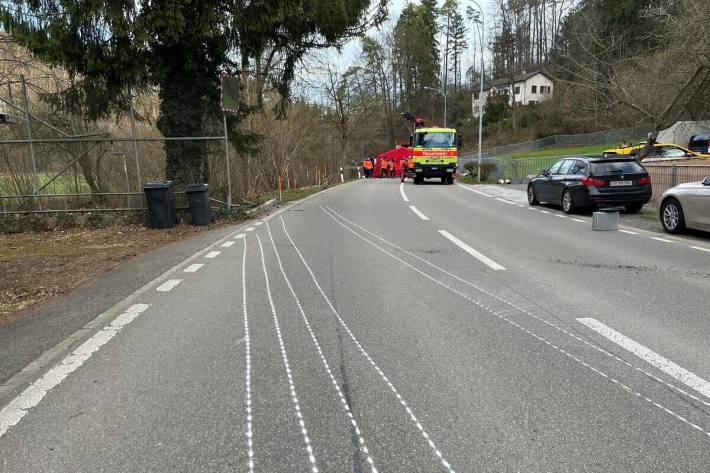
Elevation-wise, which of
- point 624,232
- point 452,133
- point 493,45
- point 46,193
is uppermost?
point 493,45

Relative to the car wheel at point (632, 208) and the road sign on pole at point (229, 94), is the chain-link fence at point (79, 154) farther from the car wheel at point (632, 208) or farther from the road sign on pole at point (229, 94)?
the car wheel at point (632, 208)

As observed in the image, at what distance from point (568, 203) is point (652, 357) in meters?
11.4

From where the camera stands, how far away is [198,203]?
43.9 feet

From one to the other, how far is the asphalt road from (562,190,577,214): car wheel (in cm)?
723

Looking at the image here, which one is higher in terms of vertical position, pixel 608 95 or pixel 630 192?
pixel 608 95

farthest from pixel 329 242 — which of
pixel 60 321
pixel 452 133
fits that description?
pixel 452 133

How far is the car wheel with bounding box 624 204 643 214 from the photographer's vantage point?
14.6 meters

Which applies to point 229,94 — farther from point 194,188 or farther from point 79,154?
point 79,154

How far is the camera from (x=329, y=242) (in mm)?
10398

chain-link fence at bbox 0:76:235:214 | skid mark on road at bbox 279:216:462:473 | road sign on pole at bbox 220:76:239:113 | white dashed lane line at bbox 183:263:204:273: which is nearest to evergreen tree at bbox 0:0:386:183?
chain-link fence at bbox 0:76:235:214

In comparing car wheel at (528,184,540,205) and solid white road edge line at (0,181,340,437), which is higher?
car wheel at (528,184,540,205)

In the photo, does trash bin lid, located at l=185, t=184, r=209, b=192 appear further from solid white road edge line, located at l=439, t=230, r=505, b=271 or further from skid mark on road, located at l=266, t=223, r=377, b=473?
skid mark on road, located at l=266, t=223, r=377, b=473

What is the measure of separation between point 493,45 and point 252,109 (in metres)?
63.7

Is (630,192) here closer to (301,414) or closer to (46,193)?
(301,414)
